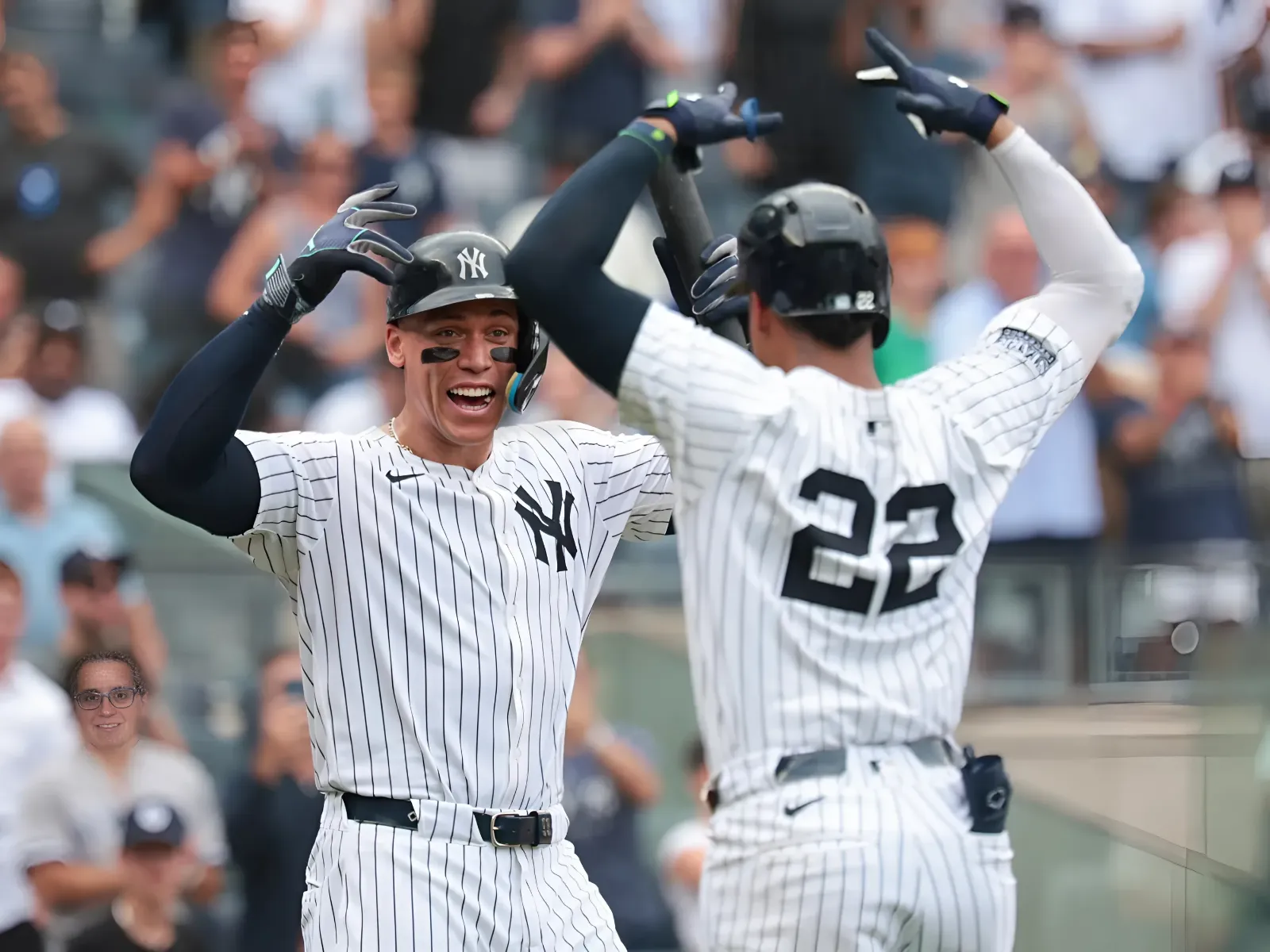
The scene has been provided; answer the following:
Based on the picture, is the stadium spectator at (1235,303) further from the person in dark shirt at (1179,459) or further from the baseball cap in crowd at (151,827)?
the baseball cap in crowd at (151,827)

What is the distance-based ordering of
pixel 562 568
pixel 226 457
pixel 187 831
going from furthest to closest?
1. pixel 187 831
2. pixel 562 568
3. pixel 226 457

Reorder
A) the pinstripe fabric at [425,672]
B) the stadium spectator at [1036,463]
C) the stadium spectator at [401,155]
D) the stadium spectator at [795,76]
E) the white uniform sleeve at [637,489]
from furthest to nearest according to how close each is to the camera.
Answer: the stadium spectator at [795,76]
the stadium spectator at [401,155]
the stadium spectator at [1036,463]
the white uniform sleeve at [637,489]
the pinstripe fabric at [425,672]

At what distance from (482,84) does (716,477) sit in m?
5.42

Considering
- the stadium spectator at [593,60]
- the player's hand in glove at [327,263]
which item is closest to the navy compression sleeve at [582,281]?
the player's hand in glove at [327,263]

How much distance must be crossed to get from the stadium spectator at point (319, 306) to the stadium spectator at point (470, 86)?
66 cm

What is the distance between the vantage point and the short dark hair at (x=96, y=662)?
19.5ft

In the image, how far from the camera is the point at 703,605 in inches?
123

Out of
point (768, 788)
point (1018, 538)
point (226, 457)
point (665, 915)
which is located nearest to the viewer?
point (768, 788)

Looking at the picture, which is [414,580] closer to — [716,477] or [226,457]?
[226,457]

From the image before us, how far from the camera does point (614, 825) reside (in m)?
6.39

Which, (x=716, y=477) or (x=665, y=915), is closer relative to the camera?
(x=716, y=477)

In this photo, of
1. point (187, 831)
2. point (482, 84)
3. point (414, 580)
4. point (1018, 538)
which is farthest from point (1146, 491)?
point (414, 580)

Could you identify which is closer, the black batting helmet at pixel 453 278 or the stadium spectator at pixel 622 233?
the black batting helmet at pixel 453 278

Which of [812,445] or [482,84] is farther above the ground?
[482,84]
